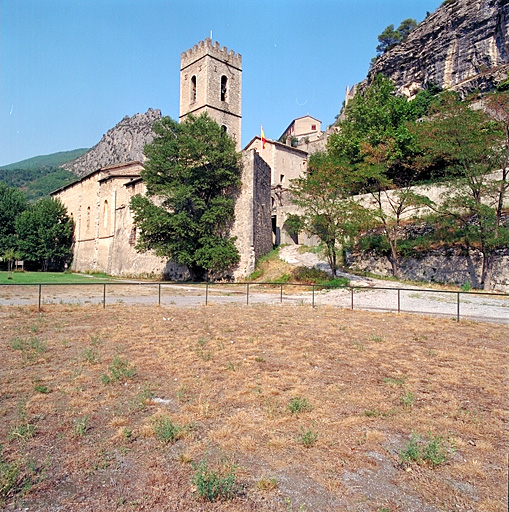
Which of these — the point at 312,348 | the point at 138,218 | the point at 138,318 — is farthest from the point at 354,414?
the point at 138,218

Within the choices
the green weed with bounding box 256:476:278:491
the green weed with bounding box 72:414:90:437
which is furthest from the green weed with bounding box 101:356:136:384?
the green weed with bounding box 256:476:278:491

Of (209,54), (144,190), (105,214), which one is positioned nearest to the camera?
(144,190)

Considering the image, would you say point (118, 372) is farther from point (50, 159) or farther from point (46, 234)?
point (50, 159)

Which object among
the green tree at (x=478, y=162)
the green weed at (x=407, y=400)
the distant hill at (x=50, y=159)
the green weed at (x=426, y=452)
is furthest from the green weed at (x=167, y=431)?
the distant hill at (x=50, y=159)

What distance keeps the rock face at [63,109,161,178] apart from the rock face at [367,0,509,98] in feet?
258

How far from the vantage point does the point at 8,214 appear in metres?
53.6

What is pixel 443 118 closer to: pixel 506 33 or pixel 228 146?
pixel 228 146

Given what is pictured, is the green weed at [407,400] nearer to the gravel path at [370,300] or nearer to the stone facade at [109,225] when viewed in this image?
the gravel path at [370,300]

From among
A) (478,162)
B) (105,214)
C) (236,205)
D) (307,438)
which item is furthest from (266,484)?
(105,214)

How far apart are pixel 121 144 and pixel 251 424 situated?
132 m

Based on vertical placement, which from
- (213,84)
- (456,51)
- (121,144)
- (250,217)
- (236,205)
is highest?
(121,144)

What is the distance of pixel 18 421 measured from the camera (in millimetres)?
4430

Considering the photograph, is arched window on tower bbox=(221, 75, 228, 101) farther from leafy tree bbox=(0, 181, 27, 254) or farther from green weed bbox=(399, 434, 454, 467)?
green weed bbox=(399, 434, 454, 467)

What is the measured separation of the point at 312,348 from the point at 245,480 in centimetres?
537
